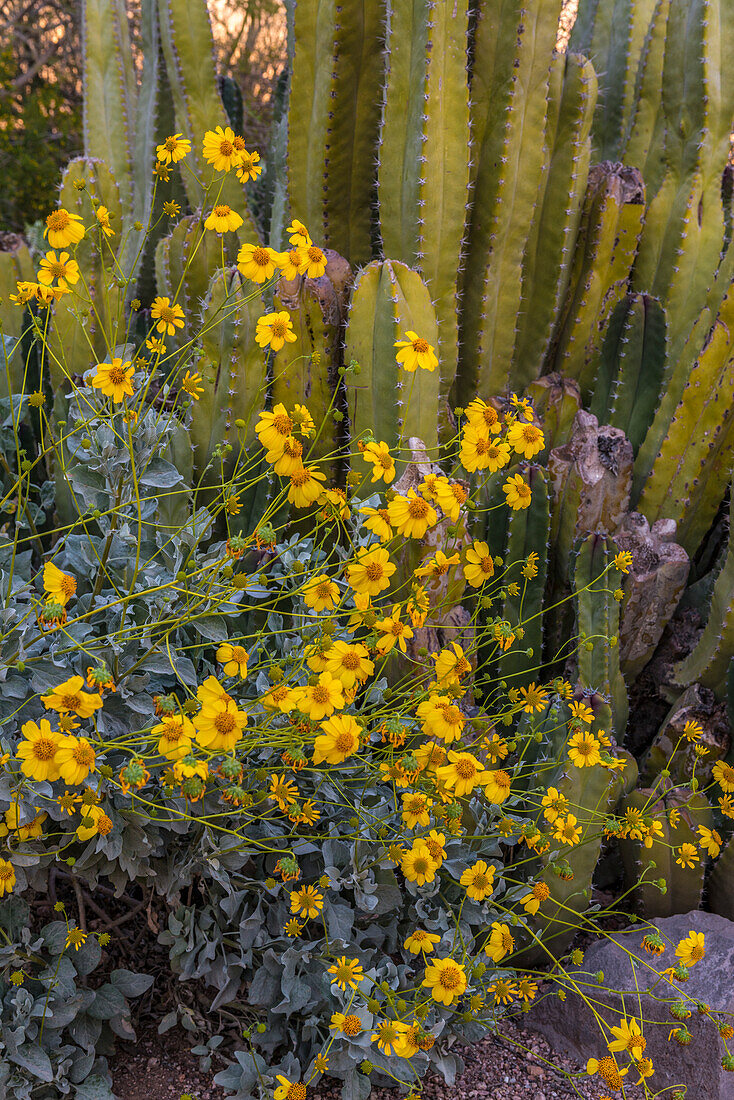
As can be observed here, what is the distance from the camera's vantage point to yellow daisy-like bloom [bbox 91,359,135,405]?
155 cm

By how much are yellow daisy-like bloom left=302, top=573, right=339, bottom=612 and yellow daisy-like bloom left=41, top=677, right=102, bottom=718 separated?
0.39m

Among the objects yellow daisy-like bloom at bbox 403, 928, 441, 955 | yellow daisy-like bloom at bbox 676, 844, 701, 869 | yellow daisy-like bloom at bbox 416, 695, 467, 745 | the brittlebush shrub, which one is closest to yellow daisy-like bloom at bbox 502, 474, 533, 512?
the brittlebush shrub

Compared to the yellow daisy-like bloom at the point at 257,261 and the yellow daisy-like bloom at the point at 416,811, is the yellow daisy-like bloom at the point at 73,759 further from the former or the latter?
the yellow daisy-like bloom at the point at 257,261

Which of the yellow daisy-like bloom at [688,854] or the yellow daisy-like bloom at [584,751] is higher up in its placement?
the yellow daisy-like bloom at [584,751]

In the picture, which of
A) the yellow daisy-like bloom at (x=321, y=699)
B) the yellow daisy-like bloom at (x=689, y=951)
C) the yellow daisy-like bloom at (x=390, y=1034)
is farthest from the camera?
the yellow daisy-like bloom at (x=689, y=951)

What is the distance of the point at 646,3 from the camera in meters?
3.32

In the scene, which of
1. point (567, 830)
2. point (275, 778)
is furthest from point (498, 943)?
point (275, 778)

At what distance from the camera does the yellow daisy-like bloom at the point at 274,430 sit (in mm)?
1523

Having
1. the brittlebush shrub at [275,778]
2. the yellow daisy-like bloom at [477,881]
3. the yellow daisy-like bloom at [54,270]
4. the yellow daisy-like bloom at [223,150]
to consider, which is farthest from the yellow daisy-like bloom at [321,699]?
the yellow daisy-like bloom at [223,150]

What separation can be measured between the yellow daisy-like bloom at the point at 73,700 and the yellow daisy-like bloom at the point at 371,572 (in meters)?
0.46

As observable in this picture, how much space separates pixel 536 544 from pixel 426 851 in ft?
3.20

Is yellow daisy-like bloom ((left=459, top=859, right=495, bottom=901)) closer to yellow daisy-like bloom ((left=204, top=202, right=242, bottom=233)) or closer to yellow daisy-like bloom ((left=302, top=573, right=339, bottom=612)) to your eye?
yellow daisy-like bloom ((left=302, top=573, right=339, bottom=612))

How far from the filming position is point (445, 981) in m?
1.49

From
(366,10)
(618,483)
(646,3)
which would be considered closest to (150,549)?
(618,483)
